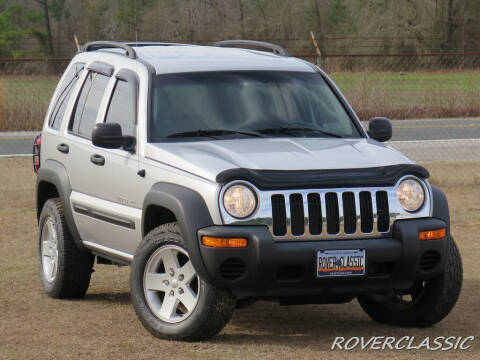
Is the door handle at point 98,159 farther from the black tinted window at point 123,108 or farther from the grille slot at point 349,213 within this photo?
the grille slot at point 349,213

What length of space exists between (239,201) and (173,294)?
82 centimetres

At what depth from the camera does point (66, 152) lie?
8.48 metres

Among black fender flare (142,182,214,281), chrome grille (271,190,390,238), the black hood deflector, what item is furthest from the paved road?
black fender flare (142,182,214,281)

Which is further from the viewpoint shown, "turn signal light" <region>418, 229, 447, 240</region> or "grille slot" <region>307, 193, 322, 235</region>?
"turn signal light" <region>418, 229, 447, 240</region>

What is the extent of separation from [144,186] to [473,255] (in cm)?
422

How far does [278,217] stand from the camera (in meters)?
6.63

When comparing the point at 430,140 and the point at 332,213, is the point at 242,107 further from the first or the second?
the point at 430,140

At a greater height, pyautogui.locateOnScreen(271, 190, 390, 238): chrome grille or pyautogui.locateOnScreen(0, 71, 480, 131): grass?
pyautogui.locateOnScreen(271, 190, 390, 238): chrome grille

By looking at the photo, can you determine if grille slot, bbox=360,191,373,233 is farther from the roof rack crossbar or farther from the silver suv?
the roof rack crossbar

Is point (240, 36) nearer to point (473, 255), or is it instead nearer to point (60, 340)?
point (473, 255)

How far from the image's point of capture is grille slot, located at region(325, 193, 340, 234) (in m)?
6.72

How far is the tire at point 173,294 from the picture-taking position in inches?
267

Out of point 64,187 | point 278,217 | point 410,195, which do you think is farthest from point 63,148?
point 410,195

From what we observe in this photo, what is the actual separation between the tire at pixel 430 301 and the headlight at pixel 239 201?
132cm
